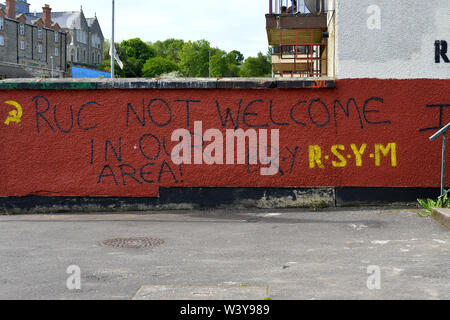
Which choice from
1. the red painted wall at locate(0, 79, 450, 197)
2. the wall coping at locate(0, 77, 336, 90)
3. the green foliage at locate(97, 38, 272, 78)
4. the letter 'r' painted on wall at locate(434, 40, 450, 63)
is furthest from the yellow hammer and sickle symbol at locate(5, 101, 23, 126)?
the green foliage at locate(97, 38, 272, 78)

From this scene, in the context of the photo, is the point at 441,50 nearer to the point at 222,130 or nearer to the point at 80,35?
the point at 222,130

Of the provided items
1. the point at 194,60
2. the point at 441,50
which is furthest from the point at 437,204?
the point at 194,60

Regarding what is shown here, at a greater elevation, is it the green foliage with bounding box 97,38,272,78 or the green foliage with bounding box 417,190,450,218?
the green foliage with bounding box 97,38,272,78

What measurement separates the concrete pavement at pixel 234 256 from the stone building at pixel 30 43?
7030 centimetres

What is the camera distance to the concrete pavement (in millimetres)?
4551

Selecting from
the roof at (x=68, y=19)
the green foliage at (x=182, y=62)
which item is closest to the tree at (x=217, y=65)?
the green foliage at (x=182, y=62)

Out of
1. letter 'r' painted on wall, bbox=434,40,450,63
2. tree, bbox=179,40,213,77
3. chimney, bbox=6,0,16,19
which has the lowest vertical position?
letter 'r' painted on wall, bbox=434,40,450,63

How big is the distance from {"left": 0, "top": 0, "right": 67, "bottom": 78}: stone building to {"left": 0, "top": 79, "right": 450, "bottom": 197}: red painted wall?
67.9 meters

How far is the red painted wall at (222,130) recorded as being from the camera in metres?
8.98

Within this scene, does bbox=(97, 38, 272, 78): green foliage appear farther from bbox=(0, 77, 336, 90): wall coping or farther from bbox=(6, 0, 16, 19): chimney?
bbox=(0, 77, 336, 90): wall coping

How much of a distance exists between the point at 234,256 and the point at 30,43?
87.8 m
